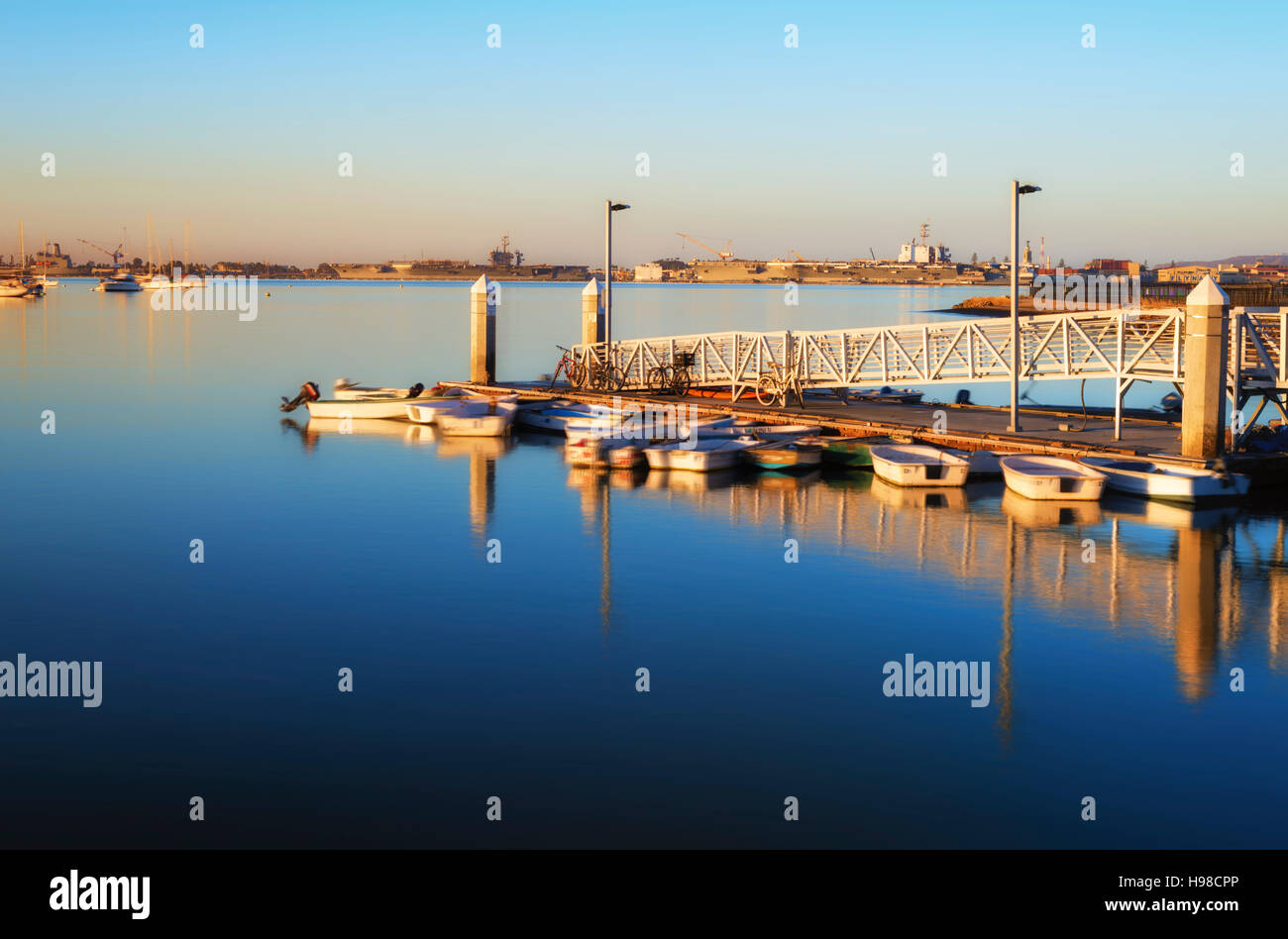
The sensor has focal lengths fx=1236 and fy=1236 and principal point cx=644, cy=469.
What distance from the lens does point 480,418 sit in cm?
4631

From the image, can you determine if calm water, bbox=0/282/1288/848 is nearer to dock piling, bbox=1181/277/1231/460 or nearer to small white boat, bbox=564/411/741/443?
dock piling, bbox=1181/277/1231/460

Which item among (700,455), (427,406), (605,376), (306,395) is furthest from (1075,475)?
(306,395)

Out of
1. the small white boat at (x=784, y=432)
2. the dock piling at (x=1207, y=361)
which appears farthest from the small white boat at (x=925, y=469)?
the dock piling at (x=1207, y=361)

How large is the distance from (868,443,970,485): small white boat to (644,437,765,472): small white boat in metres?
4.43

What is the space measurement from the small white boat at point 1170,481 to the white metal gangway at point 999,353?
3296 millimetres

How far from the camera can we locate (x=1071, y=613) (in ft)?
71.3

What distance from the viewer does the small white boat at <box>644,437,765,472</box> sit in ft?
119

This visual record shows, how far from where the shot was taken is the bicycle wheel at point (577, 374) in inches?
2084

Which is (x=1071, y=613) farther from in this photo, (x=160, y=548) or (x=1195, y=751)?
(x=160, y=548)

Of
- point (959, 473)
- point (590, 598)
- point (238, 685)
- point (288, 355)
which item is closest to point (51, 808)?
point (238, 685)

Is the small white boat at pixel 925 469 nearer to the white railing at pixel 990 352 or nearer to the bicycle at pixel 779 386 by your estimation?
the white railing at pixel 990 352

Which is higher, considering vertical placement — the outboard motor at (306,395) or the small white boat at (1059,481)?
the outboard motor at (306,395)

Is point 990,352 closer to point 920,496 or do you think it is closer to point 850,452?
point 850,452
